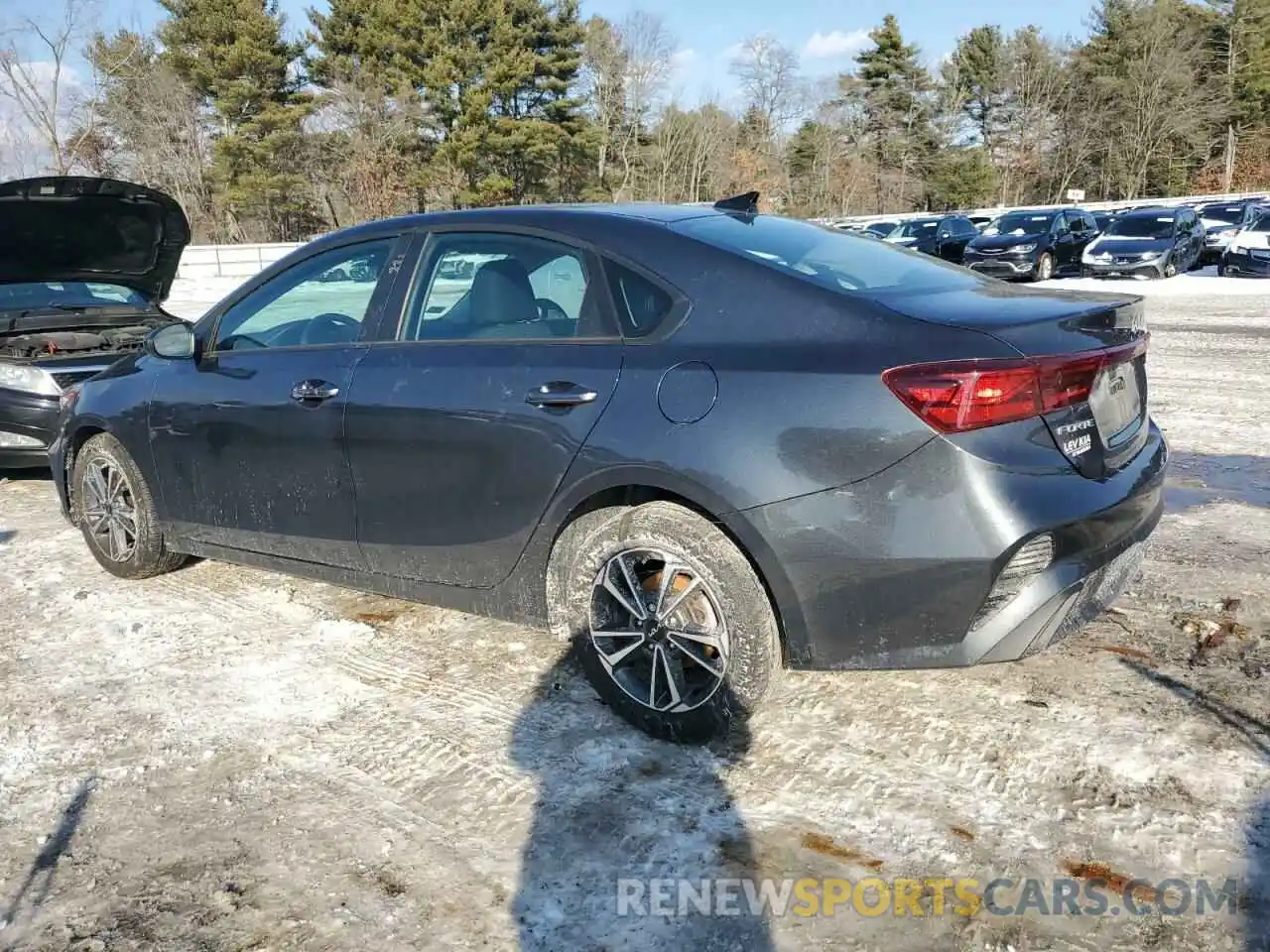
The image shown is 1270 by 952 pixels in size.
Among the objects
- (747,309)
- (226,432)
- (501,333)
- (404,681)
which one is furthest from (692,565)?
(226,432)

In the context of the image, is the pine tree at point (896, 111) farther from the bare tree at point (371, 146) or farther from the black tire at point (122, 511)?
the black tire at point (122, 511)

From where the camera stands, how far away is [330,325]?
370 centimetres

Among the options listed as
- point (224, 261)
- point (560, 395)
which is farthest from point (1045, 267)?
point (224, 261)

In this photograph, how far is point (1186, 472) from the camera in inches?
223

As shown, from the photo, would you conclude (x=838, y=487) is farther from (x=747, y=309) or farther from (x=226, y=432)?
(x=226, y=432)

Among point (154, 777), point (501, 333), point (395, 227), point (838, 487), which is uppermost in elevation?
point (395, 227)

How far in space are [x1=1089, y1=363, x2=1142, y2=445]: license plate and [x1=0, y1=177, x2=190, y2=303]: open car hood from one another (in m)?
6.03

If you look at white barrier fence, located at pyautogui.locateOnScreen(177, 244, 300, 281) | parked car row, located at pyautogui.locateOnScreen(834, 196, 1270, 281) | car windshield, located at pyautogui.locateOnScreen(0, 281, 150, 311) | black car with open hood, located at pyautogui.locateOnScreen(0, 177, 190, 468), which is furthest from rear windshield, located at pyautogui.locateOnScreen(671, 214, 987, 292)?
white barrier fence, located at pyautogui.locateOnScreen(177, 244, 300, 281)

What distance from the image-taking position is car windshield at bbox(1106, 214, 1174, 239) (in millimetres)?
20141

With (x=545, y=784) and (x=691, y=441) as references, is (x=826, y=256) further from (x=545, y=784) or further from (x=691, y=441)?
(x=545, y=784)

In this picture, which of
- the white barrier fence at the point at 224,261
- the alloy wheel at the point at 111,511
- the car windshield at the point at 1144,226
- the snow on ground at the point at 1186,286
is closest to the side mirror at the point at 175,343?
the alloy wheel at the point at 111,511

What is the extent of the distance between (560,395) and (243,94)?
47.4m

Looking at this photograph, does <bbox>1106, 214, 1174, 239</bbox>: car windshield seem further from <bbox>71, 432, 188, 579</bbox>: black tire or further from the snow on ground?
<bbox>71, 432, 188, 579</bbox>: black tire

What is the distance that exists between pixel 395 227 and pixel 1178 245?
2056 cm
